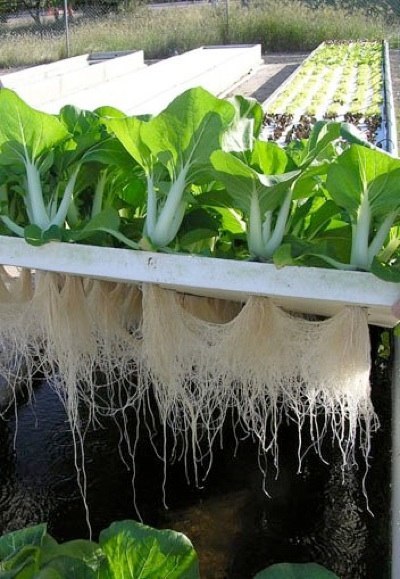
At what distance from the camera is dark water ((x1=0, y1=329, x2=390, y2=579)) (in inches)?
95.0

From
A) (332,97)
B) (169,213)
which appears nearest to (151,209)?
(169,213)

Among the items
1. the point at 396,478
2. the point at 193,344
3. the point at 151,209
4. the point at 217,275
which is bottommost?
the point at 396,478

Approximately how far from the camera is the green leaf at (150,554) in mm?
1416

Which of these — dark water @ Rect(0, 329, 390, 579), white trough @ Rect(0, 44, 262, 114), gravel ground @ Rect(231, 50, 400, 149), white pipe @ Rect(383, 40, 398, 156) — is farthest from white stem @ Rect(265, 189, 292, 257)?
gravel ground @ Rect(231, 50, 400, 149)

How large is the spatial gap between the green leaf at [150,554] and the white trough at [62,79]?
5.82 metres

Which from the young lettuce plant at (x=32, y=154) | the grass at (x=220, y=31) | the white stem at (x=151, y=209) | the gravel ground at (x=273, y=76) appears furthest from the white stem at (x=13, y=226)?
the grass at (x=220, y=31)

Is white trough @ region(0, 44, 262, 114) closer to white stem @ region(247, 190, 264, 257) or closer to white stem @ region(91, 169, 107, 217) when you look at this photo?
white stem @ region(91, 169, 107, 217)

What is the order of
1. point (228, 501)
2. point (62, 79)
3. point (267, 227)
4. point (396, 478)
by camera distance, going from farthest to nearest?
point (62, 79) < point (228, 501) < point (396, 478) < point (267, 227)

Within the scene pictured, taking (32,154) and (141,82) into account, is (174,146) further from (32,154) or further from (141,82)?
(141,82)

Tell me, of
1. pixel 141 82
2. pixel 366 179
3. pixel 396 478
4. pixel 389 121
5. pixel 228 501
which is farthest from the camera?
pixel 141 82

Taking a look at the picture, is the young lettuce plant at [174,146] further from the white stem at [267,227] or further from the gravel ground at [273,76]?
the gravel ground at [273,76]

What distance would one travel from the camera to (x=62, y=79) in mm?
9125

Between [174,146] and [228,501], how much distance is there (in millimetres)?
1419

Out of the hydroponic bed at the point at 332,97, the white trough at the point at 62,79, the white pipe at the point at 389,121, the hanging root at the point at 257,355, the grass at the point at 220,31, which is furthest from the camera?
the grass at the point at 220,31
